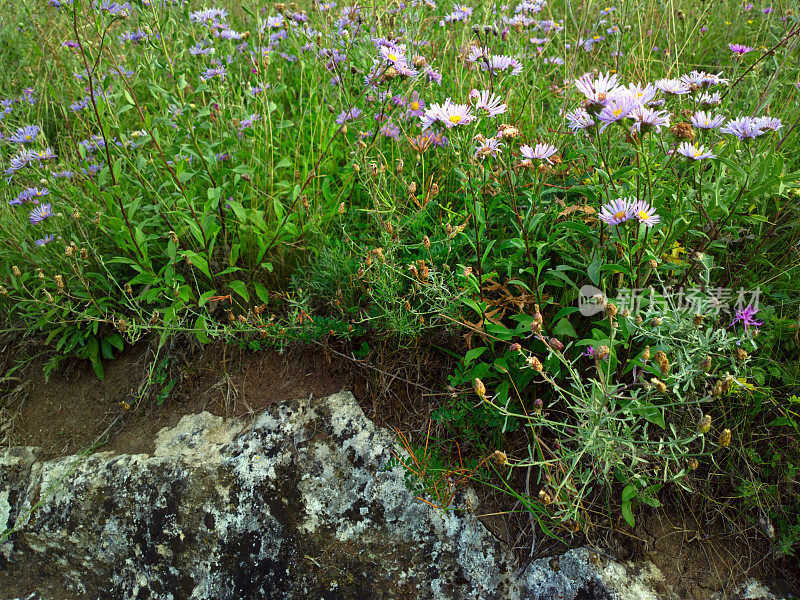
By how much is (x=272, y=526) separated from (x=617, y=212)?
1446 mm

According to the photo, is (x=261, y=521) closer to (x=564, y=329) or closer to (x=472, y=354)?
(x=472, y=354)

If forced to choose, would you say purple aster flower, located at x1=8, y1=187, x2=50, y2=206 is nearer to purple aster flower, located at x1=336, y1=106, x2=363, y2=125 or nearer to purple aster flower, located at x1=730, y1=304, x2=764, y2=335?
purple aster flower, located at x1=336, y1=106, x2=363, y2=125

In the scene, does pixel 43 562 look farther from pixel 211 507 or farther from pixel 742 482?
pixel 742 482

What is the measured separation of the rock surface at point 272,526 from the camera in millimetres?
1657

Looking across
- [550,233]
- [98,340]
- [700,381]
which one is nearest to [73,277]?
[98,340]

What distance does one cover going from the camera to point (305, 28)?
9.12ft

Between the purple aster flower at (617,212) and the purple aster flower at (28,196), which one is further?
the purple aster flower at (28,196)

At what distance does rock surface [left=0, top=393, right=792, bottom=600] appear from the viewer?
166cm

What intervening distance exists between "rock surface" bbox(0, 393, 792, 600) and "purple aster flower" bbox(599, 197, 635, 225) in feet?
3.09

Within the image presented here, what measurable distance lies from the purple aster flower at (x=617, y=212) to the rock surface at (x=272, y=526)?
3.09 ft

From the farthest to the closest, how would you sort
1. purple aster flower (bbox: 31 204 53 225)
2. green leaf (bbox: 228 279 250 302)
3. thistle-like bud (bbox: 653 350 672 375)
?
purple aster flower (bbox: 31 204 53 225) < green leaf (bbox: 228 279 250 302) < thistle-like bud (bbox: 653 350 672 375)

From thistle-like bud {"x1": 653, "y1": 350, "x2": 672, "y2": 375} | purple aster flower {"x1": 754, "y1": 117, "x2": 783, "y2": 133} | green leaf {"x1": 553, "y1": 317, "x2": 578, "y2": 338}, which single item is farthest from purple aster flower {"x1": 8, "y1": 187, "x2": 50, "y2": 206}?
purple aster flower {"x1": 754, "y1": 117, "x2": 783, "y2": 133}
